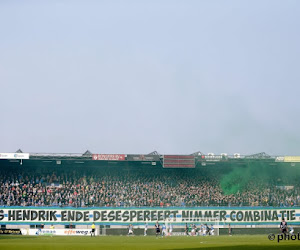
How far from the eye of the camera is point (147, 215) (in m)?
72.1

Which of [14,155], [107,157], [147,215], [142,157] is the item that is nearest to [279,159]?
[142,157]

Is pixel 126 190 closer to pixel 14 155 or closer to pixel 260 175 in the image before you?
pixel 14 155

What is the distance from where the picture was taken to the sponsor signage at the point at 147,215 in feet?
229

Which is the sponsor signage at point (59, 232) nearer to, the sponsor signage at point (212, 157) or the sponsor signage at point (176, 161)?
the sponsor signage at point (176, 161)

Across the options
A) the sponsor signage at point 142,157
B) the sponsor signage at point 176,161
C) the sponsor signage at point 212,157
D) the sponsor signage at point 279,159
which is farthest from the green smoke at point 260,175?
the sponsor signage at point 142,157

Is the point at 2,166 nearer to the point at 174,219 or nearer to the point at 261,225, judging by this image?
the point at 174,219

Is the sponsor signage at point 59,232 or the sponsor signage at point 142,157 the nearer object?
the sponsor signage at point 59,232

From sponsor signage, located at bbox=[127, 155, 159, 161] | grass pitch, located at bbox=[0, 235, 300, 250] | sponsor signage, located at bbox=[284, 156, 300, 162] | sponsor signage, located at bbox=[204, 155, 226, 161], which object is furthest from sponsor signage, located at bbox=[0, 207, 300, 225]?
grass pitch, located at bbox=[0, 235, 300, 250]

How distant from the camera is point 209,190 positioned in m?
81.1

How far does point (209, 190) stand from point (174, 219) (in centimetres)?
1083

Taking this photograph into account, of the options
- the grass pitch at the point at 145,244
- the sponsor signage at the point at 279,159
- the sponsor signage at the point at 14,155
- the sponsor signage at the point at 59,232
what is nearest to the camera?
the grass pitch at the point at 145,244

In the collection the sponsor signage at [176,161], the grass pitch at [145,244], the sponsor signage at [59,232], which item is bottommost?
the sponsor signage at [59,232]

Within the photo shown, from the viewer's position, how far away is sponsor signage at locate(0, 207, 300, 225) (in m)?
69.7

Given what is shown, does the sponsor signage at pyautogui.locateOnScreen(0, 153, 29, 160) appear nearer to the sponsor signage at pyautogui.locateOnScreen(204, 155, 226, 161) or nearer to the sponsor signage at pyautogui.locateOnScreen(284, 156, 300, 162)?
the sponsor signage at pyautogui.locateOnScreen(204, 155, 226, 161)
